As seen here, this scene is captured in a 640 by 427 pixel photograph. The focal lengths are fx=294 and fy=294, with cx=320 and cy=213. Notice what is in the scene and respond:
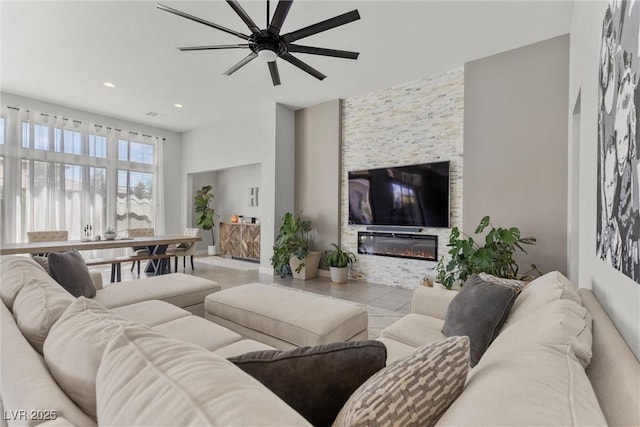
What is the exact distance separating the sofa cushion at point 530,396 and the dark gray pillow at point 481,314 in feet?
2.56

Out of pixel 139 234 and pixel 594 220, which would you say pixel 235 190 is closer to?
pixel 139 234

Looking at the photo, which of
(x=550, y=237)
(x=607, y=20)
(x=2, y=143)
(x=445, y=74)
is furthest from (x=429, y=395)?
(x=2, y=143)

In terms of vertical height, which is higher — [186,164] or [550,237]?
[186,164]

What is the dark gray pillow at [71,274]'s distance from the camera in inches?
88.4

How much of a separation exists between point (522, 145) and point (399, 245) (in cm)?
210

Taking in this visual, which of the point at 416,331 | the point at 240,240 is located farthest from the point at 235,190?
the point at 416,331

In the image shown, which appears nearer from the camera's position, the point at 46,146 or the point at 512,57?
the point at 512,57

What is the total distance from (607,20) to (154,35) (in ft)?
13.0

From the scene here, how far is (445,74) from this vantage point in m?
4.23

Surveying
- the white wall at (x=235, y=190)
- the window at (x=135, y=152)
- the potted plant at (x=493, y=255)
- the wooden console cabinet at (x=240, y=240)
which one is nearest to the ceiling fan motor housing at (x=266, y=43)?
the potted plant at (x=493, y=255)

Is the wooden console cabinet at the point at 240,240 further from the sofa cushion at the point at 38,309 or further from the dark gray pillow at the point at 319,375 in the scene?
the dark gray pillow at the point at 319,375

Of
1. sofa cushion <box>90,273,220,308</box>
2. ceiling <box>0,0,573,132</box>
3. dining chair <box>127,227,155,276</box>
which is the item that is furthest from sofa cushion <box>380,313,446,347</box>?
dining chair <box>127,227,155,276</box>

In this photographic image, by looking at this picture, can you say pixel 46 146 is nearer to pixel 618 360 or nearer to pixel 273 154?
pixel 273 154

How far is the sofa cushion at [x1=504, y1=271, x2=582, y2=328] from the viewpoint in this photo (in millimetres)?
1272
